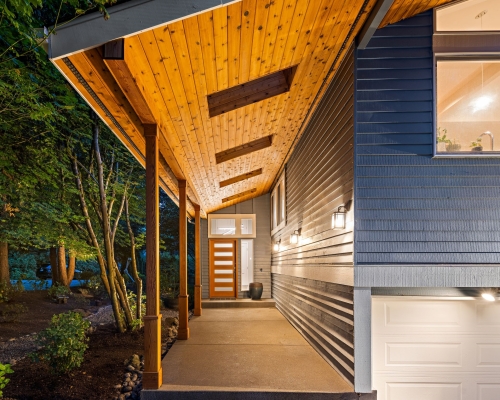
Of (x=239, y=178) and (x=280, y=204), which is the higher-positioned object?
(x=239, y=178)

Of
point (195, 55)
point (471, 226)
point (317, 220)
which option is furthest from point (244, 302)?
point (195, 55)

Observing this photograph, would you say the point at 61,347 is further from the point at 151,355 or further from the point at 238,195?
the point at 238,195

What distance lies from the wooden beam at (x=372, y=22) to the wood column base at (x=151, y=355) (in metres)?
3.40

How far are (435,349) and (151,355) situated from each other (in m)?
2.92

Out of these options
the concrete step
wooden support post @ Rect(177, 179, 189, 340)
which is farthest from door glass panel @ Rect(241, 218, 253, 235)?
wooden support post @ Rect(177, 179, 189, 340)

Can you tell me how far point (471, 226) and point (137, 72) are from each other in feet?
11.0

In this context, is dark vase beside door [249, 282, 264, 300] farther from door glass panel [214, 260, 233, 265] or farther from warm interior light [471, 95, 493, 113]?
warm interior light [471, 95, 493, 113]

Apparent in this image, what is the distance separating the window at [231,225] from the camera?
504 inches

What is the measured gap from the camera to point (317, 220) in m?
5.62

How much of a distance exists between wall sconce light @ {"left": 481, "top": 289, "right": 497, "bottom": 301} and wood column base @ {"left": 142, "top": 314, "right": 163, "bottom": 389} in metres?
3.34

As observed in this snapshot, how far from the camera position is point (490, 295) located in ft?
13.4

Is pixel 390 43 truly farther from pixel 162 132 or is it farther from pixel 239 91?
pixel 162 132

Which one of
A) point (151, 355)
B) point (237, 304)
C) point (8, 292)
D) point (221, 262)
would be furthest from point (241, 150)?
point (8, 292)

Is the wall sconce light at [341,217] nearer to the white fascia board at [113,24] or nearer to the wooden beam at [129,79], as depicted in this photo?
the wooden beam at [129,79]
